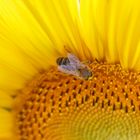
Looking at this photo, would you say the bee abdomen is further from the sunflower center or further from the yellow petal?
the yellow petal

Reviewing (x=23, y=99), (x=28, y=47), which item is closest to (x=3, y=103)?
(x=23, y=99)

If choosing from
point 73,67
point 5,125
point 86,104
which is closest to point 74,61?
point 73,67

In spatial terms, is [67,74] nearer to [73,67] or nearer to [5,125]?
[73,67]

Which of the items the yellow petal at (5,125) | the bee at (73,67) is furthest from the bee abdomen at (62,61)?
the yellow petal at (5,125)

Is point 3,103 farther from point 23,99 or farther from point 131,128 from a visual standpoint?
point 131,128

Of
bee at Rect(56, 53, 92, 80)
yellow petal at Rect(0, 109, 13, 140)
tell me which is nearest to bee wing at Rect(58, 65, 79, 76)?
bee at Rect(56, 53, 92, 80)

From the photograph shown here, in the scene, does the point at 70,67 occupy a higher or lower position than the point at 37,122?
higher
